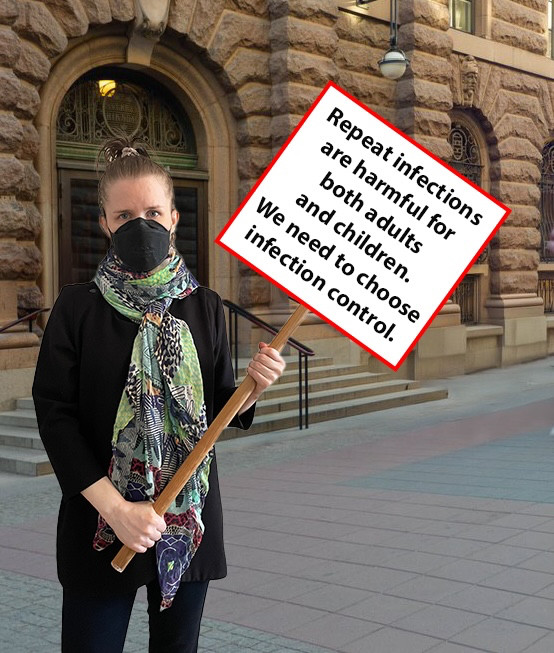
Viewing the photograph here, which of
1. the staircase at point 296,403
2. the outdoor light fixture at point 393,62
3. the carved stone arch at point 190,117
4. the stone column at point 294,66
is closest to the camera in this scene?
the staircase at point 296,403

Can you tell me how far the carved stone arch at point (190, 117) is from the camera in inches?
470

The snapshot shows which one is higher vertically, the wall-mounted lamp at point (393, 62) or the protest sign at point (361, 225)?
the wall-mounted lamp at point (393, 62)

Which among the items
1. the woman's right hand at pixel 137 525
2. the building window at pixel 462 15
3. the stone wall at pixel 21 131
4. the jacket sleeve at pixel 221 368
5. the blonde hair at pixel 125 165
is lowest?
the woman's right hand at pixel 137 525

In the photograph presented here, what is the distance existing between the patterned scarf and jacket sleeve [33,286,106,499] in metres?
0.09

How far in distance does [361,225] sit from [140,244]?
0.70 metres

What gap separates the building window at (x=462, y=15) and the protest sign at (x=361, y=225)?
1591 centimetres

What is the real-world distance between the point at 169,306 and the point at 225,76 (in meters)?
11.4

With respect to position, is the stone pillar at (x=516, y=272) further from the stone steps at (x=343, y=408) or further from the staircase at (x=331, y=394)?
the stone steps at (x=343, y=408)

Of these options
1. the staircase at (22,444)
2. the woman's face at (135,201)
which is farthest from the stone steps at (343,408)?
the woman's face at (135,201)

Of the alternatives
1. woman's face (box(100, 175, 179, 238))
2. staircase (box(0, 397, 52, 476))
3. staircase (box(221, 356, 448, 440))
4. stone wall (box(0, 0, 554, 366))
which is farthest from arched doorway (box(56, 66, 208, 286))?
woman's face (box(100, 175, 179, 238))

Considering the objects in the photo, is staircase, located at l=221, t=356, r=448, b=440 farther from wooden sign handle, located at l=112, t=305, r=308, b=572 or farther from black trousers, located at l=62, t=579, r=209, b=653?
wooden sign handle, located at l=112, t=305, r=308, b=572

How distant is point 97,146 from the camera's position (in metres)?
13.0

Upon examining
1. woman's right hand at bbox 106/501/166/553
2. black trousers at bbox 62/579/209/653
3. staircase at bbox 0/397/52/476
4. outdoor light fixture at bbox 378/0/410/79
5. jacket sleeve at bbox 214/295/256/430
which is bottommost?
staircase at bbox 0/397/52/476

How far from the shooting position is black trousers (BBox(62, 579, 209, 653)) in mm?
2654
